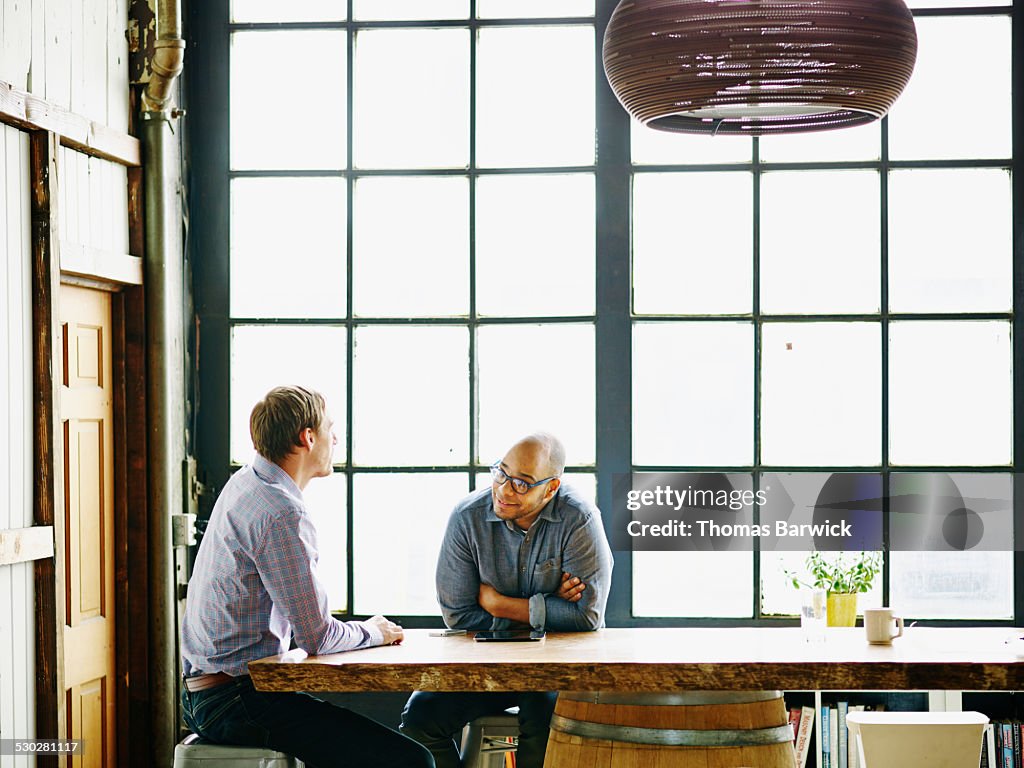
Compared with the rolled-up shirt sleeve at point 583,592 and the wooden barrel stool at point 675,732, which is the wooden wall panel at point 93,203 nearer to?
the rolled-up shirt sleeve at point 583,592

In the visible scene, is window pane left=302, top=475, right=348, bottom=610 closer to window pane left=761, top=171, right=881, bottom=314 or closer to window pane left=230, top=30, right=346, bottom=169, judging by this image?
window pane left=230, top=30, right=346, bottom=169

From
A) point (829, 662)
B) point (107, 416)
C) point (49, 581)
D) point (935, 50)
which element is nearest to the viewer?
point (829, 662)

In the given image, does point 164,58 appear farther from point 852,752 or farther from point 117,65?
point 852,752

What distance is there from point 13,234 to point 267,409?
83 cm

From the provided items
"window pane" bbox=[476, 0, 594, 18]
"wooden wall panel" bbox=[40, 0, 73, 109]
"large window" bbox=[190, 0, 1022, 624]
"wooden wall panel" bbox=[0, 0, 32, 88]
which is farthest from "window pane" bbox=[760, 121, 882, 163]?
"wooden wall panel" bbox=[0, 0, 32, 88]

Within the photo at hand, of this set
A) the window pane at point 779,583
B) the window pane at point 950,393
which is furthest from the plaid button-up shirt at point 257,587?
the window pane at point 950,393

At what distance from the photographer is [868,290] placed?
4.17 m

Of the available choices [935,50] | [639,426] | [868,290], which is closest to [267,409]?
[639,426]

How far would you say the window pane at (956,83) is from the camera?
4.14 m

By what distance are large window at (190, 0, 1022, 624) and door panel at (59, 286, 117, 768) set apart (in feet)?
1.77

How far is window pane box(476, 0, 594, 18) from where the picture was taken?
4258 millimetres

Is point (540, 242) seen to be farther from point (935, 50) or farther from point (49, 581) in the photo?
point (49, 581)

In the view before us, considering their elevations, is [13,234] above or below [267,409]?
above

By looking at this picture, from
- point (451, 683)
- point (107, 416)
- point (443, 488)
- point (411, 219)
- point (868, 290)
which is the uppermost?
point (411, 219)
